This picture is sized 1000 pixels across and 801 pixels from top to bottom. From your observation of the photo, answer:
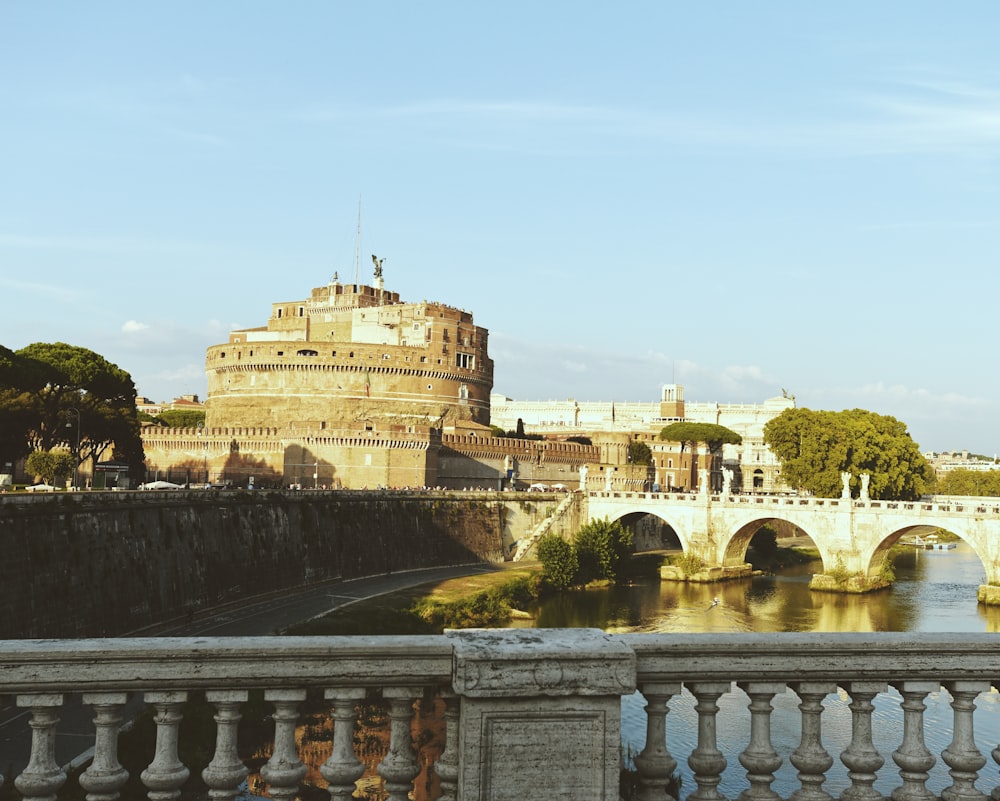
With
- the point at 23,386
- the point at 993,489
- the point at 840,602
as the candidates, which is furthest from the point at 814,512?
the point at 993,489

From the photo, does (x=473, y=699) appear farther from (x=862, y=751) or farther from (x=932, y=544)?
(x=932, y=544)

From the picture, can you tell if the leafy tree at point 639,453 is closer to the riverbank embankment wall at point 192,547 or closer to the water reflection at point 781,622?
the water reflection at point 781,622

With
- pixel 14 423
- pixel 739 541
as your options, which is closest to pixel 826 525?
pixel 739 541

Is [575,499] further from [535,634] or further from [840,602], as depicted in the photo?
[535,634]

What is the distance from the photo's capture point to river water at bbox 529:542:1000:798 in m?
20.6

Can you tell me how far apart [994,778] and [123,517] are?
23736 mm

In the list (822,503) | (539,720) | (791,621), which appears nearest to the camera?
(539,720)

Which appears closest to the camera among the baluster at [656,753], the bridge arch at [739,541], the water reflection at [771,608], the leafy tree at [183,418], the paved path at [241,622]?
the baluster at [656,753]

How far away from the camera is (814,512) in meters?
53.9

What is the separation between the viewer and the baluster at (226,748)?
4.53m

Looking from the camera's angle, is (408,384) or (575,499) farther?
(408,384)

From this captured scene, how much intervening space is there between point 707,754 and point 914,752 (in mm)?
1012

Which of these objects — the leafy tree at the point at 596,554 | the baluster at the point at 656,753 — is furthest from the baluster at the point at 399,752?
the leafy tree at the point at 596,554

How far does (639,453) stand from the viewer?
89.0 meters
